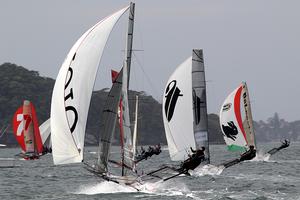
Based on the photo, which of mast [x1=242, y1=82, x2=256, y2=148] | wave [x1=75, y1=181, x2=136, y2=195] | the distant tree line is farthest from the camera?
the distant tree line

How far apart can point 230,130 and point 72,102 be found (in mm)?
25951

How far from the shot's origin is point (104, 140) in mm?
30469

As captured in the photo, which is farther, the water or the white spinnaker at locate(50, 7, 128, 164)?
the water

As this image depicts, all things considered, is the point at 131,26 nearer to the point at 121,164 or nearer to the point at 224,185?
the point at 121,164

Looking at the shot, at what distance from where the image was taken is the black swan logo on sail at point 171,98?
125 ft

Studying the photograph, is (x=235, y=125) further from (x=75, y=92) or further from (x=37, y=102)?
(x=37, y=102)

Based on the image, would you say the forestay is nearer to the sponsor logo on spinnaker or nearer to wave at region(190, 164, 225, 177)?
wave at region(190, 164, 225, 177)

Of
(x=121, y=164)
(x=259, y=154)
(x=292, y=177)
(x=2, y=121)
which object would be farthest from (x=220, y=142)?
(x=121, y=164)

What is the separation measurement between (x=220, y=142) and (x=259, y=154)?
134 m

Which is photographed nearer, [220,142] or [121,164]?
[121,164]

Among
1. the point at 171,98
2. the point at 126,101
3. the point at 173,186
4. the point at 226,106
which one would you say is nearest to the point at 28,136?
the point at 226,106

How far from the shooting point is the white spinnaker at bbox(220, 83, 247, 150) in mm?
51812

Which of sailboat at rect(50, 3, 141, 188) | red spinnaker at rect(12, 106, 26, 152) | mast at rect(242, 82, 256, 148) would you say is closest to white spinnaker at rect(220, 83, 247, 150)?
mast at rect(242, 82, 256, 148)

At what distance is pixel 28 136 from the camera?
61.3 m
